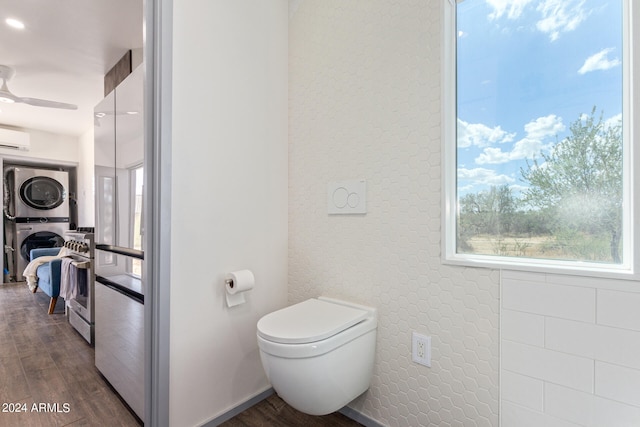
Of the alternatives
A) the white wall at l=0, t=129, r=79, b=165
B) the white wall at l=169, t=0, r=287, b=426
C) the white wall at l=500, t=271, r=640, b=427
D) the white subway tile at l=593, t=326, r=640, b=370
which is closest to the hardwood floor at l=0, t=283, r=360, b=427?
the white wall at l=169, t=0, r=287, b=426

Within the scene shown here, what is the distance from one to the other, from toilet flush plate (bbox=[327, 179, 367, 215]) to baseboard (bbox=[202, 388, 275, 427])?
1076 millimetres

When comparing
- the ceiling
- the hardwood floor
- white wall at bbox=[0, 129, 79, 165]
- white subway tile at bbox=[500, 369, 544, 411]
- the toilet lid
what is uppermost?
the ceiling

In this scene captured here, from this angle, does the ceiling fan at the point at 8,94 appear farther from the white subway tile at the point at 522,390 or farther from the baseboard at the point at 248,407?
the white subway tile at the point at 522,390

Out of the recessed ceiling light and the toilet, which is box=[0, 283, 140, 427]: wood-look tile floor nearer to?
the toilet

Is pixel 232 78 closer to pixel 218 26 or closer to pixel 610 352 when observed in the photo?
pixel 218 26

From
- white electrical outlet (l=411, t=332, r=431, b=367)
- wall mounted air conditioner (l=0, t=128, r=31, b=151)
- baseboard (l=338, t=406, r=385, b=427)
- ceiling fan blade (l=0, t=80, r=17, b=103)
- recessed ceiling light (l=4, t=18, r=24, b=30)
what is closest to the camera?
white electrical outlet (l=411, t=332, r=431, b=367)

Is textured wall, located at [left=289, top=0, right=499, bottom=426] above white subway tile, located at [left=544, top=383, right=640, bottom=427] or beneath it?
above

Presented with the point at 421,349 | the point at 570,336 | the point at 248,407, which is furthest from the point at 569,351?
the point at 248,407

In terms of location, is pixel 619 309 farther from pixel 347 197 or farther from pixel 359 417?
pixel 359 417

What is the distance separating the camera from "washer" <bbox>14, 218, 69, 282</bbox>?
14.6 feet

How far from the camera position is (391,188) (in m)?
1.38

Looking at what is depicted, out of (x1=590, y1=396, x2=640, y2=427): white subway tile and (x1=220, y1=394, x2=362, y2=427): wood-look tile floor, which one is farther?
(x1=220, y1=394, x2=362, y2=427): wood-look tile floor

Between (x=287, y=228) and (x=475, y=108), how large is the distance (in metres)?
1.16

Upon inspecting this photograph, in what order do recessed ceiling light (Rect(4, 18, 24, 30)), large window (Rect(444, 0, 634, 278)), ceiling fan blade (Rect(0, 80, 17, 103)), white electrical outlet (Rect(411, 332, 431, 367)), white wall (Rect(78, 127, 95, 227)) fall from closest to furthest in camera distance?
large window (Rect(444, 0, 634, 278)) → white electrical outlet (Rect(411, 332, 431, 367)) → recessed ceiling light (Rect(4, 18, 24, 30)) → ceiling fan blade (Rect(0, 80, 17, 103)) → white wall (Rect(78, 127, 95, 227))
